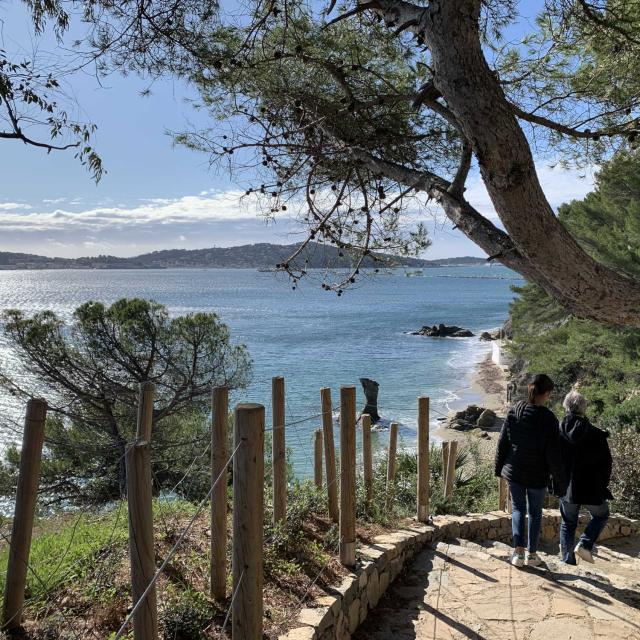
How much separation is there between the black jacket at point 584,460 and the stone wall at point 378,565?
4.32 ft

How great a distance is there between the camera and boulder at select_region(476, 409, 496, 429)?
23969 mm

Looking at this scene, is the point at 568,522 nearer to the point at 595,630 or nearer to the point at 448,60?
the point at 595,630

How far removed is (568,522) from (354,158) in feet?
11.1

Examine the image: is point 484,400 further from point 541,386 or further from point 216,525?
point 216,525

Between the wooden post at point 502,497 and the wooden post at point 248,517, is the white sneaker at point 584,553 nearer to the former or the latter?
the wooden post at point 502,497

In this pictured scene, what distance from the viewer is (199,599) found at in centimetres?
292

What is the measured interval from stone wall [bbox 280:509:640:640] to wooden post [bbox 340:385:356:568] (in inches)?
6.0

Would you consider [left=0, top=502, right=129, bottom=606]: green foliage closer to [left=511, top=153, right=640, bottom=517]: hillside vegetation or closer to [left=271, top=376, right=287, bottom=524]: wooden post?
[left=271, top=376, right=287, bottom=524]: wooden post

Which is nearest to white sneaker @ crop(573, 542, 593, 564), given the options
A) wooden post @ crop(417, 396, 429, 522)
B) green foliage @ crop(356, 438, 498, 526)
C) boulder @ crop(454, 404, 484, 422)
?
wooden post @ crop(417, 396, 429, 522)

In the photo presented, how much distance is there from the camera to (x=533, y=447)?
4.32 meters

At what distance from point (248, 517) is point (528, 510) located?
3.04 m

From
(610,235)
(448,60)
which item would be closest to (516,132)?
(448,60)

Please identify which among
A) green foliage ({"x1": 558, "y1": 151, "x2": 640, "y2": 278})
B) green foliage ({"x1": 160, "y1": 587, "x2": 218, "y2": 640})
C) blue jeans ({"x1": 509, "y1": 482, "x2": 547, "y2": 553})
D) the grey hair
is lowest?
blue jeans ({"x1": 509, "y1": 482, "x2": 547, "y2": 553})

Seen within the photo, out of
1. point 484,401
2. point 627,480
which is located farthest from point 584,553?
point 484,401
